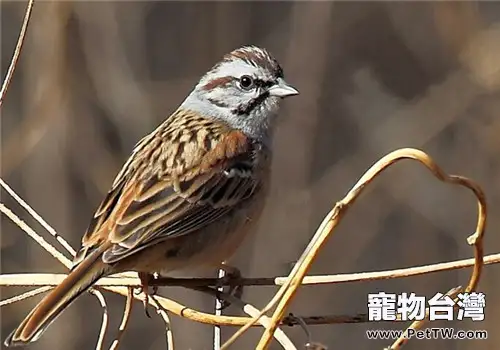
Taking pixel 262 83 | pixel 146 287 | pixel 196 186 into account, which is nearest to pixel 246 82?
pixel 262 83

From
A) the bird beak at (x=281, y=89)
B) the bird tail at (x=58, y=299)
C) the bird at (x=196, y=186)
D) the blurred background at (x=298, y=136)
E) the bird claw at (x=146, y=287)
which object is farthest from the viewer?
the blurred background at (x=298, y=136)

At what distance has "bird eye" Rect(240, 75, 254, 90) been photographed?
311 cm

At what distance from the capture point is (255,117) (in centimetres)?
313

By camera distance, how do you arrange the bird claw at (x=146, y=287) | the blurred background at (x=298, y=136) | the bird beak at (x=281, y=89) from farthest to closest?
the blurred background at (x=298, y=136) → the bird beak at (x=281, y=89) → the bird claw at (x=146, y=287)

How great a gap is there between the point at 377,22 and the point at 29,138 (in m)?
2.71

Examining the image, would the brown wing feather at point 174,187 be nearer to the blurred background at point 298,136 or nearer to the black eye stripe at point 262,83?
the black eye stripe at point 262,83

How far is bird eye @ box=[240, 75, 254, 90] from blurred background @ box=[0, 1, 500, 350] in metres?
1.07

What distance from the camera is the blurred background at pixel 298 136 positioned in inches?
172

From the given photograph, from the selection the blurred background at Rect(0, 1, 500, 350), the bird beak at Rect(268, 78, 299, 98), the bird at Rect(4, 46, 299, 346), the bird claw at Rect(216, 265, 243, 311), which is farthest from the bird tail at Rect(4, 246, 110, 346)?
the blurred background at Rect(0, 1, 500, 350)

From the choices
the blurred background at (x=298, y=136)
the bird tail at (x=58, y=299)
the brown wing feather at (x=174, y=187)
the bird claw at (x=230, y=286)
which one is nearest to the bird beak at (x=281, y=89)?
the brown wing feather at (x=174, y=187)

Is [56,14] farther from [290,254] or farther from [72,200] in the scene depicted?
[290,254]

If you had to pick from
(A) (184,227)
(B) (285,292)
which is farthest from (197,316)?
(A) (184,227)

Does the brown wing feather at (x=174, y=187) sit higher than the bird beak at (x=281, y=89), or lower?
lower

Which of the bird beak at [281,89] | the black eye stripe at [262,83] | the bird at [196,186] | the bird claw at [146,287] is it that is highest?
the black eye stripe at [262,83]
